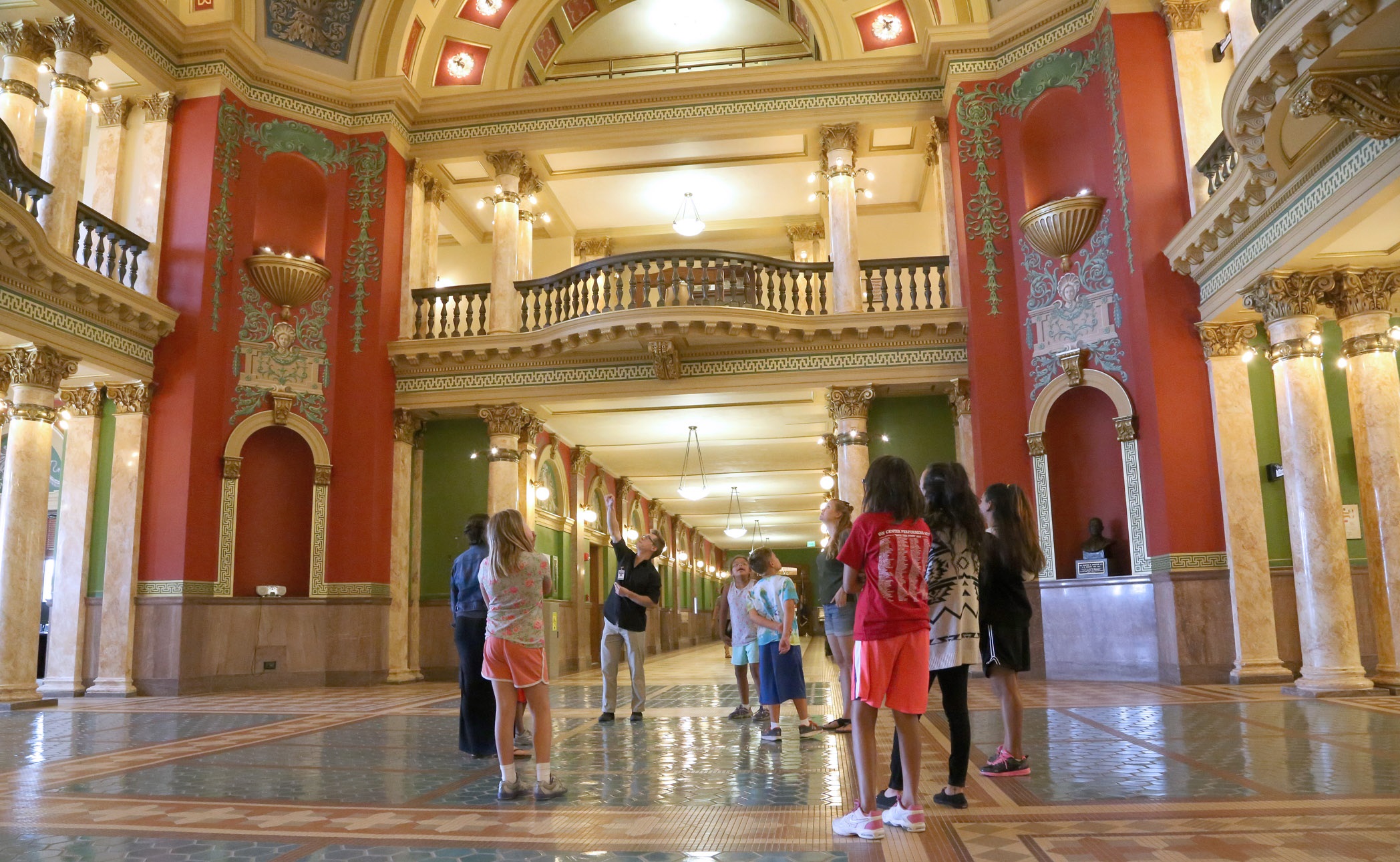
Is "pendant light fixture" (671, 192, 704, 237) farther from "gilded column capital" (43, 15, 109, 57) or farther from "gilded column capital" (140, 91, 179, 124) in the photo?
"gilded column capital" (43, 15, 109, 57)

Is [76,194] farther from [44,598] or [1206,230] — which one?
[1206,230]

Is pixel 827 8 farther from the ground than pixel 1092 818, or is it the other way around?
pixel 827 8

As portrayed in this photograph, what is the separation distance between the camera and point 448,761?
21.1 ft

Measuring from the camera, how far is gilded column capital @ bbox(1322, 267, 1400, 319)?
32.4ft

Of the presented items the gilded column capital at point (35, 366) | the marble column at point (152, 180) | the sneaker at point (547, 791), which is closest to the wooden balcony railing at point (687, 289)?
the marble column at point (152, 180)

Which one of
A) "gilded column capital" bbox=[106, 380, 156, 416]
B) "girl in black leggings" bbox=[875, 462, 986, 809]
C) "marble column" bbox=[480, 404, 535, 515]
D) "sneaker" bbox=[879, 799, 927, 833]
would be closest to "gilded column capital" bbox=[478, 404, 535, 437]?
"marble column" bbox=[480, 404, 535, 515]

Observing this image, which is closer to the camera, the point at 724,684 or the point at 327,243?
the point at 724,684

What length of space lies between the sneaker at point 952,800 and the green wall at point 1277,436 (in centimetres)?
823

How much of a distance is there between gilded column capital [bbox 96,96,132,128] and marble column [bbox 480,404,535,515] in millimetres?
6082

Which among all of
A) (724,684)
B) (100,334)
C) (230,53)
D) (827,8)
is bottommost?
(724,684)

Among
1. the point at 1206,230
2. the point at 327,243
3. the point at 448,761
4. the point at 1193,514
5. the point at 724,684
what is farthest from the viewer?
the point at 327,243

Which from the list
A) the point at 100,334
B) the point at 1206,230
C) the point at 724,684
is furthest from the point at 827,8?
the point at 100,334

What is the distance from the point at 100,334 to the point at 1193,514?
12.7 meters

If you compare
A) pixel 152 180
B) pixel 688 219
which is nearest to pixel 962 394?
pixel 688 219
